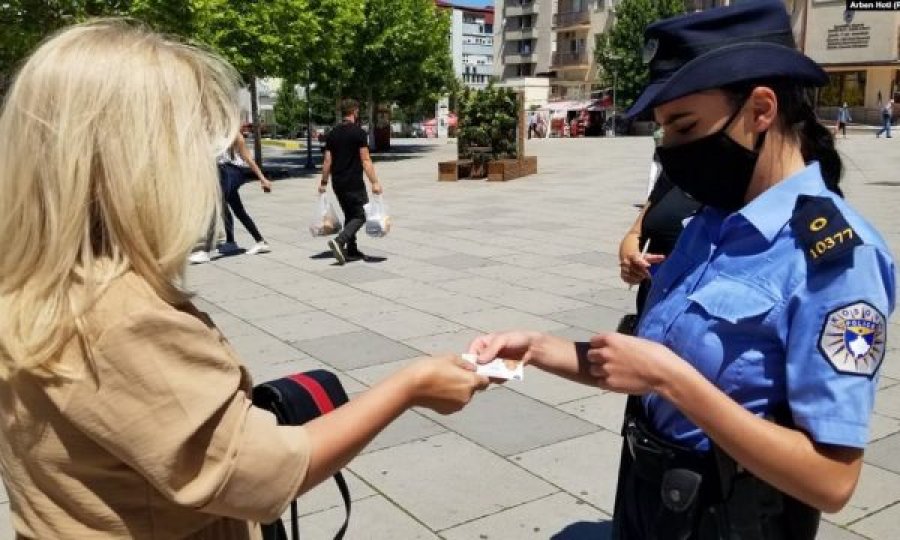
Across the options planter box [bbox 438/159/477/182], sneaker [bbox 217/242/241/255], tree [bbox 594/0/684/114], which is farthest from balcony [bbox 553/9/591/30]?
sneaker [bbox 217/242/241/255]

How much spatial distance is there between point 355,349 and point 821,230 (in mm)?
4516

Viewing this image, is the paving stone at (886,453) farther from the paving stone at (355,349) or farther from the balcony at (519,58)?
the balcony at (519,58)

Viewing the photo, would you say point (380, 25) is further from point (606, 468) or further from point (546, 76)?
point (546, 76)

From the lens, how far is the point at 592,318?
6445 mm

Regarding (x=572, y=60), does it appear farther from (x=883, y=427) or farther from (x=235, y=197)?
(x=883, y=427)

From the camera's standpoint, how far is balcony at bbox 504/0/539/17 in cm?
7325

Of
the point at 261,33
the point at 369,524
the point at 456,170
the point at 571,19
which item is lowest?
the point at 369,524

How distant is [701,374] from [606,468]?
2452mm

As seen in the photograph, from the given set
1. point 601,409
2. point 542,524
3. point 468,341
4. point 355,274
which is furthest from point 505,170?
point 542,524

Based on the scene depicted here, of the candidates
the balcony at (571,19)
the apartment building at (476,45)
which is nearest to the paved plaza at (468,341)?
the balcony at (571,19)

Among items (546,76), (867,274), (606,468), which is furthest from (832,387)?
(546,76)

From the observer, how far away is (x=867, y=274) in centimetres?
137

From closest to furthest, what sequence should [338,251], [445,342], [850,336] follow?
[850,336], [445,342], [338,251]

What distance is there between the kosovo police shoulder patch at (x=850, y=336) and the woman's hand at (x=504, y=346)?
696mm
